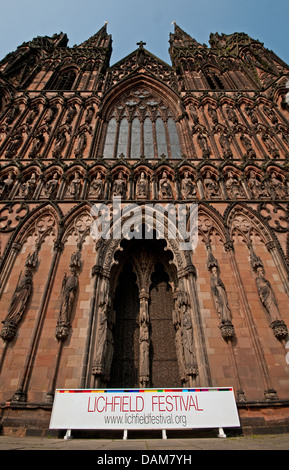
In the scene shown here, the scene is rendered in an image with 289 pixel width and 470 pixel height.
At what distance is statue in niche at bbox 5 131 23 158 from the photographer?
38.4 feet

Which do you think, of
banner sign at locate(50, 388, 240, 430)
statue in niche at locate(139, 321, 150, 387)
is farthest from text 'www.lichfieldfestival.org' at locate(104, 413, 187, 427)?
statue in niche at locate(139, 321, 150, 387)

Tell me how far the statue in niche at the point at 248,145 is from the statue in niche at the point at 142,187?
509 cm

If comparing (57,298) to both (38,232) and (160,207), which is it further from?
(160,207)

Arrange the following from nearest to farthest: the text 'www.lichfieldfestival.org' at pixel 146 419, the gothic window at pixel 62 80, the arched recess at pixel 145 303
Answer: the text 'www.lichfieldfestival.org' at pixel 146 419, the arched recess at pixel 145 303, the gothic window at pixel 62 80

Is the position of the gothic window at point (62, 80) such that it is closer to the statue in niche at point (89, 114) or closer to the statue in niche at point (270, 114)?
the statue in niche at point (89, 114)

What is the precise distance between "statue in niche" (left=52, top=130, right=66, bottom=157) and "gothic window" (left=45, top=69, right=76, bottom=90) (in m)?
5.78

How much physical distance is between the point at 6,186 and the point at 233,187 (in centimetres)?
910

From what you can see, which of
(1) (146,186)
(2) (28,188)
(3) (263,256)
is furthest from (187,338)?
(2) (28,188)

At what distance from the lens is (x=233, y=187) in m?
10.2

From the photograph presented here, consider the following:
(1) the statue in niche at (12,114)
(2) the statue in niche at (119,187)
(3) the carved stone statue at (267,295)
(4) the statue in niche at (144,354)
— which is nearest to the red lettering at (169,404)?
(4) the statue in niche at (144,354)

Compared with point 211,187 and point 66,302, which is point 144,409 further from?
point 211,187

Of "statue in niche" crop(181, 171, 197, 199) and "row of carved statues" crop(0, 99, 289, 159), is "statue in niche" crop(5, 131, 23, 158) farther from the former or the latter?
"statue in niche" crop(181, 171, 197, 199)

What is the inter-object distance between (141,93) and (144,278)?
13.3 metres

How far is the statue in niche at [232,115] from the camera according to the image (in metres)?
13.6
